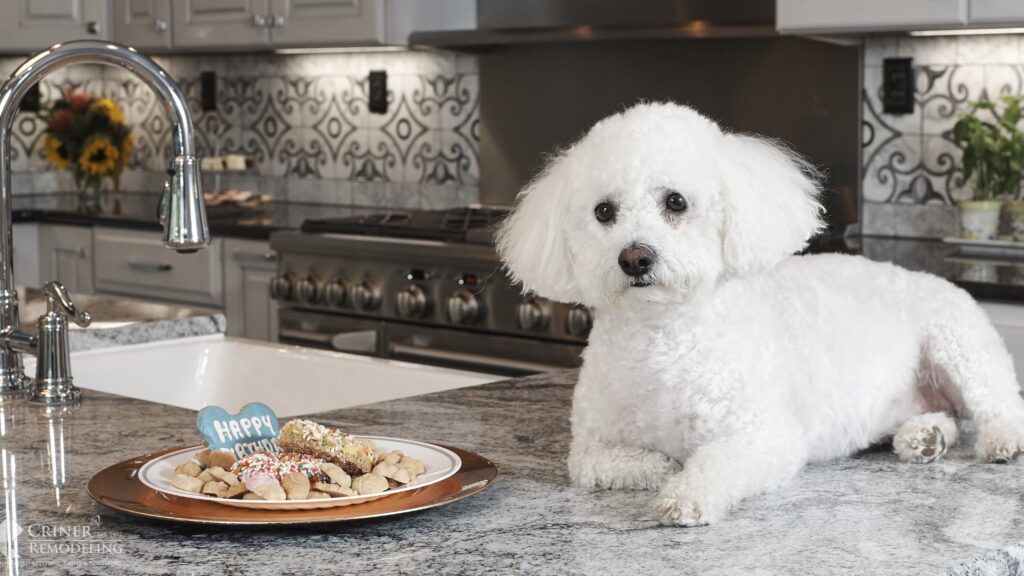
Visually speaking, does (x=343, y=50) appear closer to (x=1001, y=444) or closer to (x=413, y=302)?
(x=413, y=302)

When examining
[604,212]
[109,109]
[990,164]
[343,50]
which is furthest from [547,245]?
[109,109]

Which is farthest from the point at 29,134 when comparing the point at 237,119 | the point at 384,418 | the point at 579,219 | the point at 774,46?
the point at 579,219

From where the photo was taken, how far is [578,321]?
3160mm

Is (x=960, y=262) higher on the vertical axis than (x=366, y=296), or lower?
higher

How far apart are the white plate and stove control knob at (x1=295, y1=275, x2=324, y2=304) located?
247 centimetres

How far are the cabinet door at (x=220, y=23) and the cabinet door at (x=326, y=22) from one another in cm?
6

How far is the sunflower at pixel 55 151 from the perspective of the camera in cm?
503

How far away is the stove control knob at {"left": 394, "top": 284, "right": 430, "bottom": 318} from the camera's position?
349 centimetres

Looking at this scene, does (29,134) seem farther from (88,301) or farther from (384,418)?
(384,418)

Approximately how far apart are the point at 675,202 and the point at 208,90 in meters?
4.12

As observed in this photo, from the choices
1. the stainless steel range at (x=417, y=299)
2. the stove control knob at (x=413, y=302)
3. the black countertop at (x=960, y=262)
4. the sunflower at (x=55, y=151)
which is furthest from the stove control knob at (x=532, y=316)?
the sunflower at (x=55, y=151)

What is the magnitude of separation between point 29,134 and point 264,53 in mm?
1255

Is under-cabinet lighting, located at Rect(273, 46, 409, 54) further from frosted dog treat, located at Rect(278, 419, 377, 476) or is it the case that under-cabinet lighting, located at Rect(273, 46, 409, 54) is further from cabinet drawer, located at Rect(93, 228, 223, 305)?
frosted dog treat, located at Rect(278, 419, 377, 476)

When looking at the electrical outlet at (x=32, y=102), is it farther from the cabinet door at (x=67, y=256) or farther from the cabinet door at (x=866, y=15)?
the cabinet door at (x=866, y=15)
